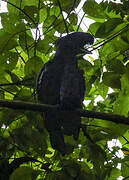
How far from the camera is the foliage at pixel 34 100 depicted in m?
1.50

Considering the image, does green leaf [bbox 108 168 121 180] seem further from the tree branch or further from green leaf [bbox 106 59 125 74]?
green leaf [bbox 106 59 125 74]

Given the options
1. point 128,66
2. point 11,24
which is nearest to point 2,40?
point 11,24

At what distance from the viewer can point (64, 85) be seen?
1852mm

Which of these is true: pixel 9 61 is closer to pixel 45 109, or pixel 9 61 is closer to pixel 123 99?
pixel 45 109

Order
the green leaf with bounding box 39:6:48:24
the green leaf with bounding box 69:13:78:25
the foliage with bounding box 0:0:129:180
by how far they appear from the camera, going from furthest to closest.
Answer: the green leaf with bounding box 69:13:78:25 < the green leaf with bounding box 39:6:48:24 < the foliage with bounding box 0:0:129:180

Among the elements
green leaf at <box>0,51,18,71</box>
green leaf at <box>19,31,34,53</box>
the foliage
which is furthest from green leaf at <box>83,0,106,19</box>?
green leaf at <box>0,51,18,71</box>

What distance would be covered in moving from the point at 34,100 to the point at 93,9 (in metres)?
0.67

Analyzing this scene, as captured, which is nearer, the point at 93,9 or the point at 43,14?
the point at 93,9

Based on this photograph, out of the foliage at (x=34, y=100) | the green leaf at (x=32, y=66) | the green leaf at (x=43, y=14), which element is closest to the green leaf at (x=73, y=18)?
the foliage at (x=34, y=100)

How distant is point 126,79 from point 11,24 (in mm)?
785

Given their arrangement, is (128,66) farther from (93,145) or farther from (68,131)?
(68,131)

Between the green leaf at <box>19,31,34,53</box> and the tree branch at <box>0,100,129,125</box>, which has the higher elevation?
the green leaf at <box>19,31,34,53</box>

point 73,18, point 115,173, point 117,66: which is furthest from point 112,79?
point 73,18

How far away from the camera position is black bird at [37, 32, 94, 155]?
181 centimetres
